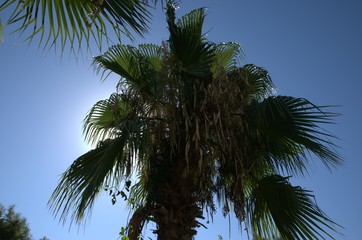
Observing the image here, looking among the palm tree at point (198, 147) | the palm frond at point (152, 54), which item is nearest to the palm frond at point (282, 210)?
the palm tree at point (198, 147)

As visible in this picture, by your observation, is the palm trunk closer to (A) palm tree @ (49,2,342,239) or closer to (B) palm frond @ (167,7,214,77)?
(A) palm tree @ (49,2,342,239)

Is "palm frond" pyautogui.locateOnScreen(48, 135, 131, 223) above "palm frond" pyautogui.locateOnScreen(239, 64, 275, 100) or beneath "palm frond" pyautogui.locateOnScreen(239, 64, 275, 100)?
beneath

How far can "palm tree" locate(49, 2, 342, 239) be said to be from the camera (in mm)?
4570

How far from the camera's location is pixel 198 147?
15.6ft

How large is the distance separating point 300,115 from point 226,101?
93cm

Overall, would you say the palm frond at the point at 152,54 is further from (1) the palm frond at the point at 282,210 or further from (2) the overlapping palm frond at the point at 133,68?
(1) the palm frond at the point at 282,210

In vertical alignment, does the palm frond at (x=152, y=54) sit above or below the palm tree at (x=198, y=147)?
above

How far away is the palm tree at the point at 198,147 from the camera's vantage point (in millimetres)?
4570

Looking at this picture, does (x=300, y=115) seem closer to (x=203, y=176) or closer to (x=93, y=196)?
(x=203, y=176)

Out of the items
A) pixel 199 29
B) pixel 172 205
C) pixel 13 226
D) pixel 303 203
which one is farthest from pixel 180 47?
pixel 13 226

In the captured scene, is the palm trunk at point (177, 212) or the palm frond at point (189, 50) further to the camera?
the palm frond at point (189, 50)

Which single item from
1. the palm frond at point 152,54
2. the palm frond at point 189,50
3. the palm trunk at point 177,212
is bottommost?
the palm trunk at point 177,212

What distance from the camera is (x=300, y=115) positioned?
477 centimetres

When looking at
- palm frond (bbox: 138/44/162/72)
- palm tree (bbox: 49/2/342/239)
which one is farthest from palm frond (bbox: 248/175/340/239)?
palm frond (bbox: 138/44/162/72)
